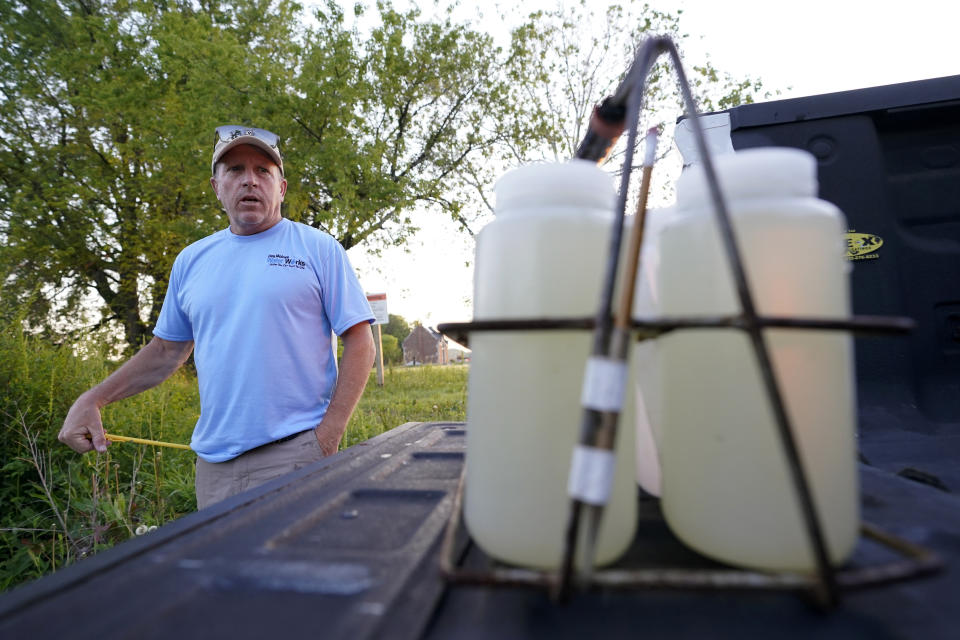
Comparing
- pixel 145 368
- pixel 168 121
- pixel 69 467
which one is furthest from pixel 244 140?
pixel 168 121

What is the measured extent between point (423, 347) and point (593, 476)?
164 feet

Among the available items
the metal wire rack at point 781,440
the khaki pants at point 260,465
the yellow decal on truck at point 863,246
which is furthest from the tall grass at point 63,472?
the yellow decal on truck at point 863,246

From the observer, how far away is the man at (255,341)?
6.99ft

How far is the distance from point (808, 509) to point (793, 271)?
0.23 m

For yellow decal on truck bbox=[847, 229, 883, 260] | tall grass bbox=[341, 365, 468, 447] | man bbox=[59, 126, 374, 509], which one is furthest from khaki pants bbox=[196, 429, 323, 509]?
tall grass bbox=[341, 365, 468, 447]

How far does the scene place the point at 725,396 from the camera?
54 centimetres

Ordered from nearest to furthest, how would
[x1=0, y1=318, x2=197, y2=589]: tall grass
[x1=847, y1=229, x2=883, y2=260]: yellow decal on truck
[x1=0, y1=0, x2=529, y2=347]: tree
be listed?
[x1=847, y1=229, x2=883, y2=260]: yellow decal on truck → [x1=0, y1=318, x2=197, y2=589]: tall grass → [x1=0, y1=0, x2=529, y2=347]: tree

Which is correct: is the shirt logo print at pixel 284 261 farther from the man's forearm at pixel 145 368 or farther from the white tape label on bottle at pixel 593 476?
the white tape label on bottle at pixel 593 476

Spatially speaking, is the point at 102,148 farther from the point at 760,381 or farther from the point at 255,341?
the point at 760,381

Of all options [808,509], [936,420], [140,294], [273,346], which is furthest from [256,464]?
[140,294]

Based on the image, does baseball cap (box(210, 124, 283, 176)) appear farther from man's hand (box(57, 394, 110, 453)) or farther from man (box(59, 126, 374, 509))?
man's hand (box(57, 394, 110, 453))

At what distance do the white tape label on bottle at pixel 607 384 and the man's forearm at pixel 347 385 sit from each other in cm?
191

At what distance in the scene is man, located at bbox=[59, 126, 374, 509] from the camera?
6.99ft

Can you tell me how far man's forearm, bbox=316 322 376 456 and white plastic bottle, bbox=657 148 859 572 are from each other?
1889mm
